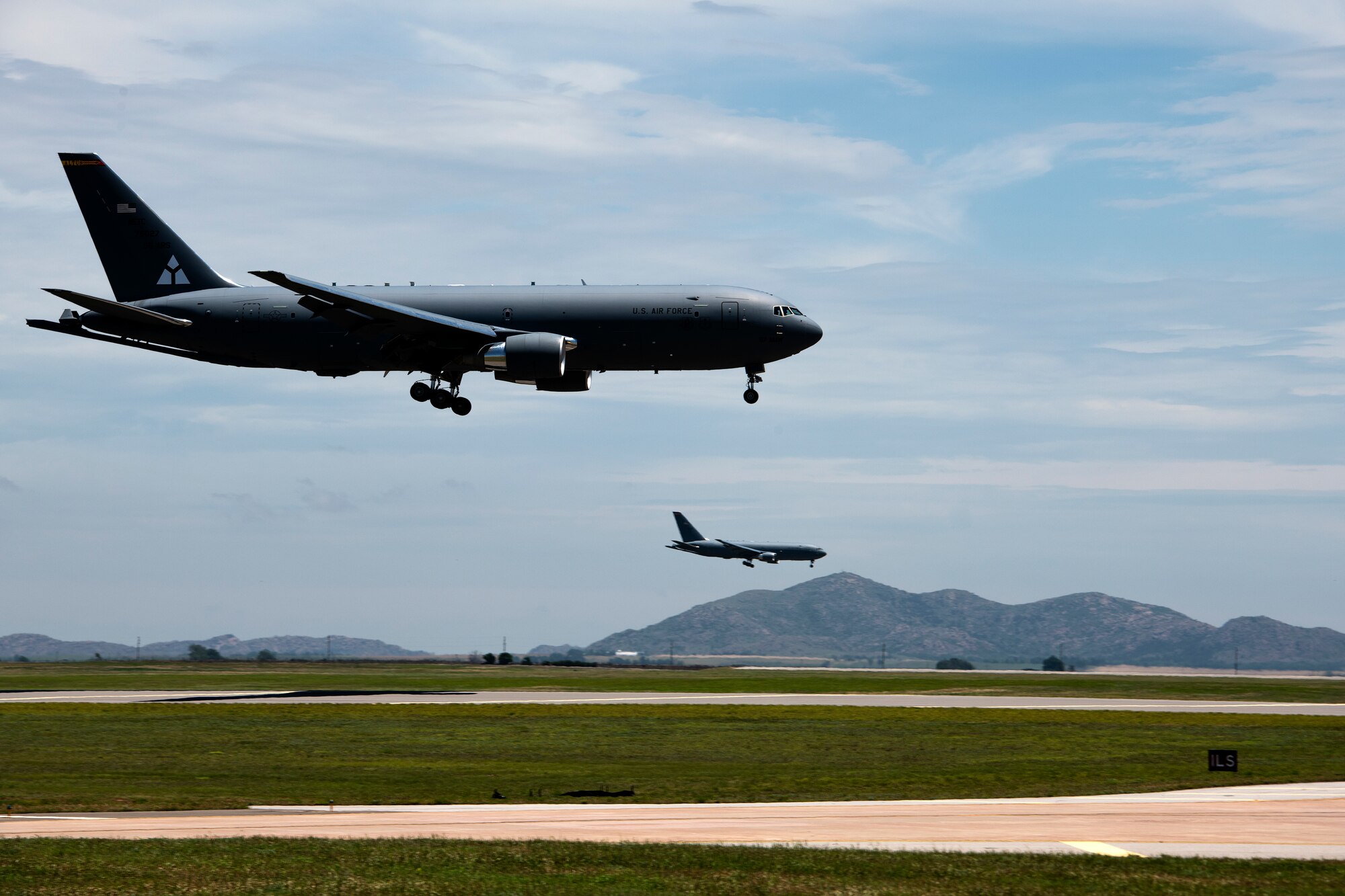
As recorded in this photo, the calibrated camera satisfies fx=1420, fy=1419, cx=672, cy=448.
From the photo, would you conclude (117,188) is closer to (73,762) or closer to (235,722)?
(235,722)

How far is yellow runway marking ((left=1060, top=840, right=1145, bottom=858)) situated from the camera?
23.9 meters

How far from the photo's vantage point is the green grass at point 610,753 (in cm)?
3494

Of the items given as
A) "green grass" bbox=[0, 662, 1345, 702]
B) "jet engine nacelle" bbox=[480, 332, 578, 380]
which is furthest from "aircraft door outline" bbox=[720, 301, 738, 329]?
"green grass" bbox=[0, 662, 1345, 702]

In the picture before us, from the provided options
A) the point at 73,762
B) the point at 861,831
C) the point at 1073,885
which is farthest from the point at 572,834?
the point at 73,762

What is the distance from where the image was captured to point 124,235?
72750 mm

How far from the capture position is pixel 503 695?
73.5 meters

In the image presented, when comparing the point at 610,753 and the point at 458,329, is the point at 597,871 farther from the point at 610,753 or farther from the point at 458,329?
the point at 458,329

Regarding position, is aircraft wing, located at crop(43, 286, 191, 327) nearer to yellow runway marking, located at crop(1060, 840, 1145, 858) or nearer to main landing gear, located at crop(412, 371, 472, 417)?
main landing gear, located at crop(412, 371, 472, 417)

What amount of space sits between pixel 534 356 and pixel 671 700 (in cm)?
2061

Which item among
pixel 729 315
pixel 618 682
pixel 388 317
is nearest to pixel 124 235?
pixel 388 317

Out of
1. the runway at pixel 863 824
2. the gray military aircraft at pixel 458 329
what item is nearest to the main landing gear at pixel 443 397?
the gray military aircraft at pixel 458 329

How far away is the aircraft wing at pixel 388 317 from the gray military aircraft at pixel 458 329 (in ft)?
0.23

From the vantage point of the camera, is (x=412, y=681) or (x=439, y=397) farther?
(x=412, y=681)

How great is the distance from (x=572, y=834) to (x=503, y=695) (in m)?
47.6
